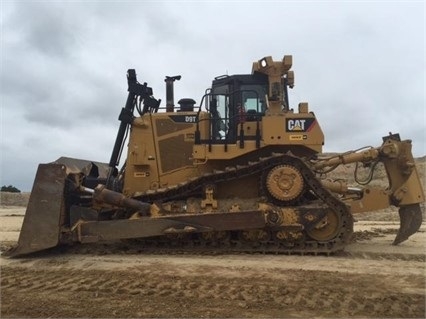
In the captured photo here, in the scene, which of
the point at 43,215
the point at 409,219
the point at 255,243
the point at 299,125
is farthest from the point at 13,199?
the point at 409,219

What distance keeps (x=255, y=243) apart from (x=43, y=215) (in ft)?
13.2

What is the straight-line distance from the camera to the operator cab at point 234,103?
31.6 feet

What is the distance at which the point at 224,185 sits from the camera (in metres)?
9.41

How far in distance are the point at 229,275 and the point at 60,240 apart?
3693mm

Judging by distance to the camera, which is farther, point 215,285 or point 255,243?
point 255,243

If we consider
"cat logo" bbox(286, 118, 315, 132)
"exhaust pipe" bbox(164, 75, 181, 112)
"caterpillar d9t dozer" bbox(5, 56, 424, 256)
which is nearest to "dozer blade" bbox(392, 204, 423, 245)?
"caterpillar d9t dozer" bbox(5, 56, 424, 256)

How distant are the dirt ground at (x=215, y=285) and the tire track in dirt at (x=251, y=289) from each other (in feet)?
0.04

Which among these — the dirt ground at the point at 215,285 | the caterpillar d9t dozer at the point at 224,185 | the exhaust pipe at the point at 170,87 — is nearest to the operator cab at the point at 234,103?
the caterpillar d9t dozer at the point at 224,185

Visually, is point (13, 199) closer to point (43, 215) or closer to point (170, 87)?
point (170, 87)

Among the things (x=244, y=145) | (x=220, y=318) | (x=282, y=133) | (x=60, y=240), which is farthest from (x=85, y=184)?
(x=220, y=318)

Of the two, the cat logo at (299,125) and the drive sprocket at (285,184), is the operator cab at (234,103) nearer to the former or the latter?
the cat logo at (299,125)

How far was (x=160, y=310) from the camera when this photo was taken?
200 inches

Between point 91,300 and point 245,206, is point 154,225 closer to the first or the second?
point 245,206

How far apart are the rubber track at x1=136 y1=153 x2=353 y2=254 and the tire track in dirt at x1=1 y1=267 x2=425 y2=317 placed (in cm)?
181
